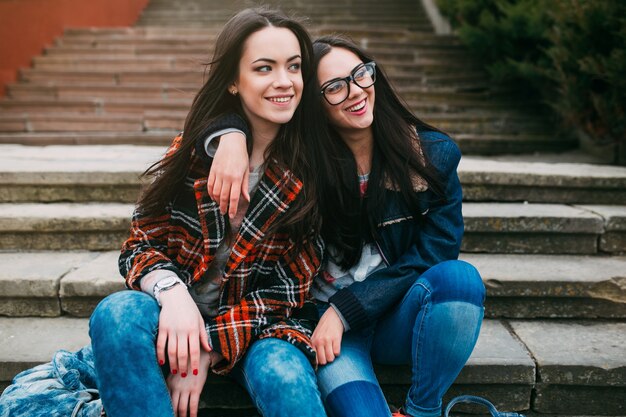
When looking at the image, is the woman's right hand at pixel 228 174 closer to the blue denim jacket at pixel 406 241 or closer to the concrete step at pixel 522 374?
the blue denim jacket at pixel 406 241

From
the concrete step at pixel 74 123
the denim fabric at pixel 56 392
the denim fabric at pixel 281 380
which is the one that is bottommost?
the denim fabric at pixel 56 392

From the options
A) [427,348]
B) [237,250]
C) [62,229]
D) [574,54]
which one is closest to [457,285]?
[427,348]

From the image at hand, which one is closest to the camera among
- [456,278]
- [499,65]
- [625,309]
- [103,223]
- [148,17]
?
[456,278]

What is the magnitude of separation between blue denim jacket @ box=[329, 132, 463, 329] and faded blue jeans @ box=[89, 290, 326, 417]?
1.07 feet

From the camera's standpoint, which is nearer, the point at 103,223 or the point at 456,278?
the point at 456,278

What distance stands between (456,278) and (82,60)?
251 inches

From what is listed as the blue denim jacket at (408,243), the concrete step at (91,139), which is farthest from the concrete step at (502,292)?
the concrete step at (91,139)

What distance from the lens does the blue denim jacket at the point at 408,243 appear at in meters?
1.86

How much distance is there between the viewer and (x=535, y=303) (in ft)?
8.17

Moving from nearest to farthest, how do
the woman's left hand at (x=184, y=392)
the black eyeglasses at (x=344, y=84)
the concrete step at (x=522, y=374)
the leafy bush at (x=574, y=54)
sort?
the woman's left hand at (x=184, y=392), the black eyeglasses at (x=344, y=84), the concrete step at (x=522, y=374), the leafy bush at (x=574, y=54)

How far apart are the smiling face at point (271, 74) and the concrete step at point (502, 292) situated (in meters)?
1.16

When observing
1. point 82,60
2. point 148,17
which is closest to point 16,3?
point 82,60

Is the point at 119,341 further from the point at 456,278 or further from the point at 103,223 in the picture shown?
the point at 103,223

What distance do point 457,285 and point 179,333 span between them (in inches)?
34.2
